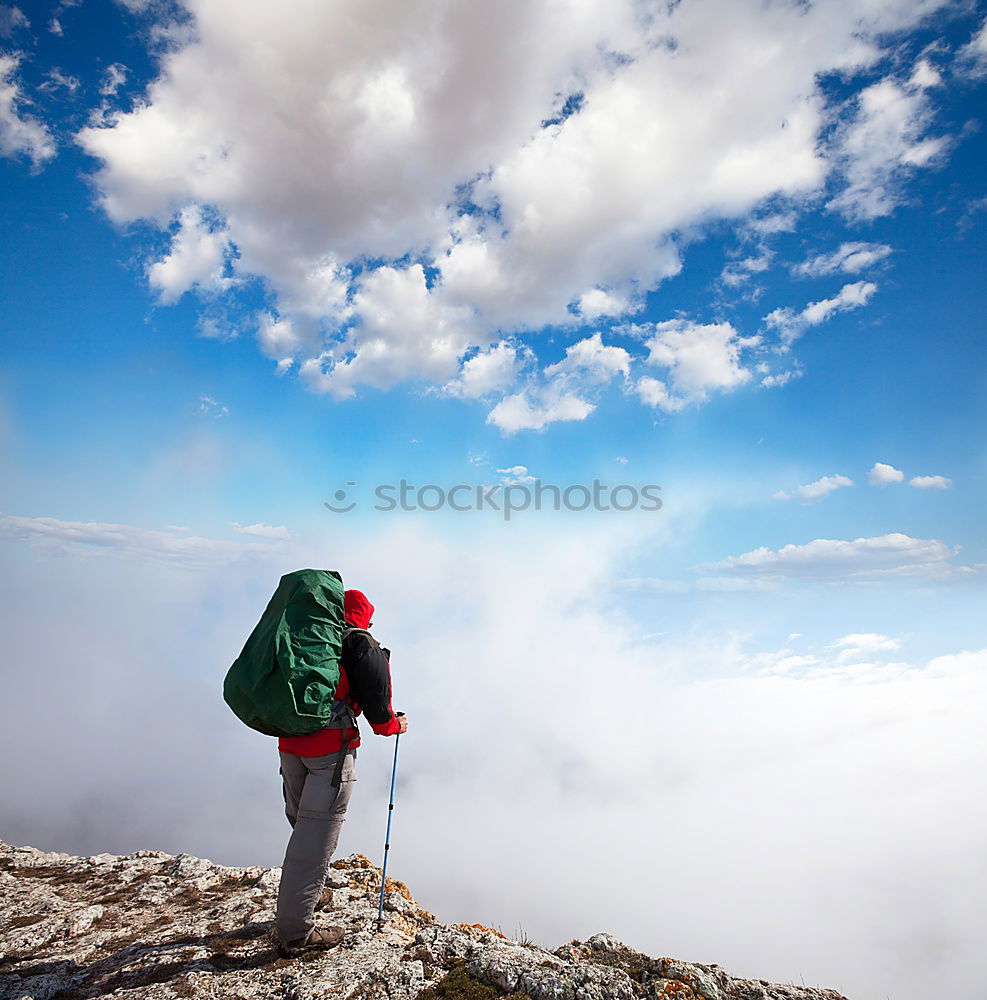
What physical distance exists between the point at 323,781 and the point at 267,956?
2.00 m

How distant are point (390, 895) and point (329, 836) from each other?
9.36ft

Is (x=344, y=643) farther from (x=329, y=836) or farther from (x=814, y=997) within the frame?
(x=814, y=997)

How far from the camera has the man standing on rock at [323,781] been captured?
6406mm

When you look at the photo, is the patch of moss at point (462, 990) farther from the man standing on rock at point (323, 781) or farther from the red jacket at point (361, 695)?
the red jacket at point (361, 695)

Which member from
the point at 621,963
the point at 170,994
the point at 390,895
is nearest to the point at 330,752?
the point at 170,994

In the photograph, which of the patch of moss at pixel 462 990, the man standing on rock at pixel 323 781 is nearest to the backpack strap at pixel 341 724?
the man standing on rock at pixel 323 781

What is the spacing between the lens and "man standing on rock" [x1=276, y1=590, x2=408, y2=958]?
641cm

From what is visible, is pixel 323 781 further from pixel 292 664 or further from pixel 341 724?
pixel 292 664

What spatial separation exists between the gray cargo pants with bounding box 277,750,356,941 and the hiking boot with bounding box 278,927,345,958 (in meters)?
0.08

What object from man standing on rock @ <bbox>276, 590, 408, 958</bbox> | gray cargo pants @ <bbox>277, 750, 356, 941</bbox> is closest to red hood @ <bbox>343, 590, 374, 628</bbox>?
man standing on rock @ <bbox>276, 590, 408, 958</bbox>

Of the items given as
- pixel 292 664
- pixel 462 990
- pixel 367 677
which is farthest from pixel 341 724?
pixel 462 990

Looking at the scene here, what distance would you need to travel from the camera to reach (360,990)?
568 cm

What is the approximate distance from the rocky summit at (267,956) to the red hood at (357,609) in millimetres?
3671

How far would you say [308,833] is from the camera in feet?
21.4
